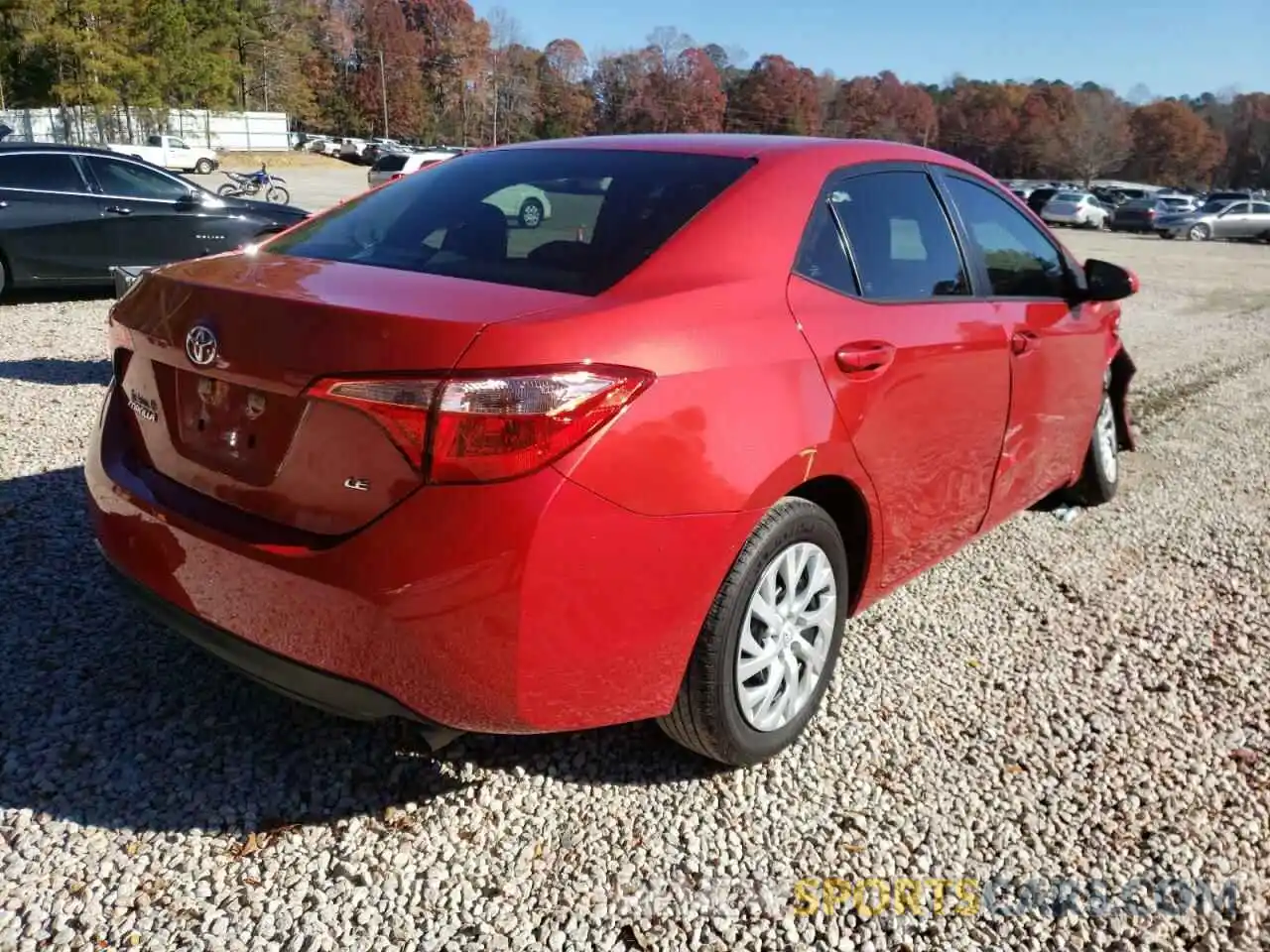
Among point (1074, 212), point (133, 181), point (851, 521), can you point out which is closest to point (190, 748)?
point (851, 521)

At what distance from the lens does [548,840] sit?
249cm

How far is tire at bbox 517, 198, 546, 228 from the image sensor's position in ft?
9.32

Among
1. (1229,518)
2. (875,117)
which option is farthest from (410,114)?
(1229,518)

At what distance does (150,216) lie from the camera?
9.87 m

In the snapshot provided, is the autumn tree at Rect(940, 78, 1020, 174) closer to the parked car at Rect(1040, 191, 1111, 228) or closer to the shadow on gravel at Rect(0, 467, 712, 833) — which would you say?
the parked car at Rect(1040, 191, 1111, 228)

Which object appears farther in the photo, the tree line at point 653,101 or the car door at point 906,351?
the tree line at point 653,101

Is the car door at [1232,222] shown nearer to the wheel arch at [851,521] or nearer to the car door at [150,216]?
the car door at [150,216]

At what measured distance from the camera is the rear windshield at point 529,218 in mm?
2504

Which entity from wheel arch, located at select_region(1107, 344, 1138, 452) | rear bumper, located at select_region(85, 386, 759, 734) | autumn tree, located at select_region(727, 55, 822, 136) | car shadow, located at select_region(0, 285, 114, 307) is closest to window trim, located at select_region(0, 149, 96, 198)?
car shadow, located at select_region(0, 285, 114, 307)

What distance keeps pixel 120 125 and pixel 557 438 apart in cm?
5898

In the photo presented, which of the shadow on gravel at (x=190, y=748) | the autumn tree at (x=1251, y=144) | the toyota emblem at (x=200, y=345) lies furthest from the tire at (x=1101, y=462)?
the autumn tree at (x=1251, y=144)

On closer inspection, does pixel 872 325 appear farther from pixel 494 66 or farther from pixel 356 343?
pixel 494 66

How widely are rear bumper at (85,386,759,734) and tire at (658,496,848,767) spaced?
0.07 metres

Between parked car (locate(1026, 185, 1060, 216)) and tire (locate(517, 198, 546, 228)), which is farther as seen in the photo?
parked car (locate(1026, 185, 1060, 216))
